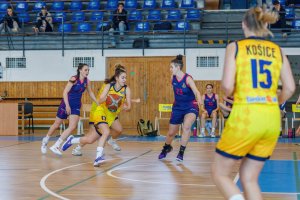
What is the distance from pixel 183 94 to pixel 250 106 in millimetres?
6238

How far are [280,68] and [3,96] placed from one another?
1949 centimetres

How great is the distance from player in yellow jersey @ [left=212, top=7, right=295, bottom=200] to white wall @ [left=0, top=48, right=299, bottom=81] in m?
17.7

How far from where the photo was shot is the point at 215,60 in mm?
22094

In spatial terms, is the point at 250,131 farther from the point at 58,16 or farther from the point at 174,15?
the point at 58,16

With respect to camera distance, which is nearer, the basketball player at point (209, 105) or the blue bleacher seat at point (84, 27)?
the basketball player at point (209, 105)

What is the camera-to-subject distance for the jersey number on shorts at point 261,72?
440cm

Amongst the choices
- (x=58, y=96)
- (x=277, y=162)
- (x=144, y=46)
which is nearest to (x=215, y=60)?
(x=144, y=46)

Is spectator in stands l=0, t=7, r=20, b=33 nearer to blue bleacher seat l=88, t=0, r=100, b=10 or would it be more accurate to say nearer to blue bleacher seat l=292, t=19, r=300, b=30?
blue bleacher seat l=88, t=0, r=100, b=10

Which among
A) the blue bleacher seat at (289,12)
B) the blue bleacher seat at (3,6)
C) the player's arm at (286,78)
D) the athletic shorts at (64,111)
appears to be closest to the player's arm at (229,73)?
the player's arm at (286,78)

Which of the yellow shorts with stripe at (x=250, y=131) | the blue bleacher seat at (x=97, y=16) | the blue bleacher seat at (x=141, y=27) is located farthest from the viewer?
Result: the blue bleacher seat at (x=97, y=16)

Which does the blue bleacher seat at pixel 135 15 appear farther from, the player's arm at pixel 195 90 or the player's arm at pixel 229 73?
the player's arm at pixel 229 73

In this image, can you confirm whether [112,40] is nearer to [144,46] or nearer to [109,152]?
[144,46]

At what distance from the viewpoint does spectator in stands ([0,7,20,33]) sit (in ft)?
75.9

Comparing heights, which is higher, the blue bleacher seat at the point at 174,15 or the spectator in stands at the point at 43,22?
the blue bleacher seat at the point at 174,15
